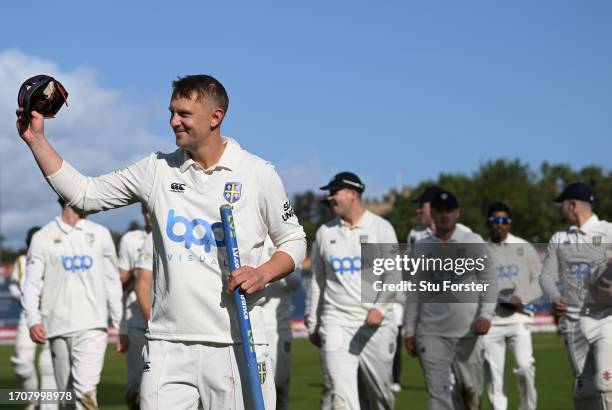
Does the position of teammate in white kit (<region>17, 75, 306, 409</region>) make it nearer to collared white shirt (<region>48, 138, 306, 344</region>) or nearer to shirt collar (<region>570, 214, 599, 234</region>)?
collared white shirt (<region>48, 138, 306, 344</region>)

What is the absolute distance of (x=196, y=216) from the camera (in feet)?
17.9

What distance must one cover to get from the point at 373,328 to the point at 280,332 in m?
1.72

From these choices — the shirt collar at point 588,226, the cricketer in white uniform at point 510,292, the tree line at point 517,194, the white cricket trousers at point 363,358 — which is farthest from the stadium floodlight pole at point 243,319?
the tree line at point 517,194

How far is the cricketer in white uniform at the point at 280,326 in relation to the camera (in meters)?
11.8

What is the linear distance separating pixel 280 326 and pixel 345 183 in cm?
206

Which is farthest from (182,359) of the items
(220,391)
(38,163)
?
(38,163)

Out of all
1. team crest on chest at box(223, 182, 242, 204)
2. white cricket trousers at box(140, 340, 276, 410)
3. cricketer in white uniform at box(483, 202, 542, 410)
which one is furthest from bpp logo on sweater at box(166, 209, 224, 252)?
cricketer in white uniform at box(483, 202, 542, 410)

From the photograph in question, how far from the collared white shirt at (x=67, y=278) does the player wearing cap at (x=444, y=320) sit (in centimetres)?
338

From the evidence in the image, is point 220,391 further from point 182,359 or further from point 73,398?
point 73,398

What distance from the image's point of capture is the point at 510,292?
13.7 metres

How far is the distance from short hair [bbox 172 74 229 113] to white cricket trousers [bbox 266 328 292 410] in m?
6.49

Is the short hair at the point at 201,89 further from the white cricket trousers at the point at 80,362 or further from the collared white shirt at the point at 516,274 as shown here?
the collared white shirt at the point at 516,274

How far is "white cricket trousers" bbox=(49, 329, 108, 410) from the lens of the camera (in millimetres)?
10719

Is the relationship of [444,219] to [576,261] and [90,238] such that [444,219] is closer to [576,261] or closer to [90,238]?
[576,261]
